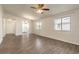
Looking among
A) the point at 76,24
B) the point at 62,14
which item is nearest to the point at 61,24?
the point at 62,14

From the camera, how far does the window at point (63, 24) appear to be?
6216 mm

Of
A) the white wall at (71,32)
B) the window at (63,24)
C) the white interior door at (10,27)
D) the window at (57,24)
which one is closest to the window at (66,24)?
the window at (63,24)

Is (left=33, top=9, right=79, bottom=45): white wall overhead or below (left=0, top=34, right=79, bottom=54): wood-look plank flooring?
overhead

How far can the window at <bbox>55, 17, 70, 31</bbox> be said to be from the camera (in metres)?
6.22

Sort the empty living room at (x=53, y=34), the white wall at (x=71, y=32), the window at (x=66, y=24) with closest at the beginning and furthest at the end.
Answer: the empty living room at (x=53, y=34) → the white wall at (x=71, y=32) → the window at (x=66, y=24)

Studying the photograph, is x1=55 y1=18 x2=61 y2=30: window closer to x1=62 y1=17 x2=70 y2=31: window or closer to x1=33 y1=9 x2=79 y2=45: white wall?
x1=33 y1=9 x2=79 y2=45: white wall

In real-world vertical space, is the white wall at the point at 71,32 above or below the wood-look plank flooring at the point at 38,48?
above

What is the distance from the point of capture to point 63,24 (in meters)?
6.70

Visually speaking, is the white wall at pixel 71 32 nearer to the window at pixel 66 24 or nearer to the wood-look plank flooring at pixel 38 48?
the window at pixel 66 24

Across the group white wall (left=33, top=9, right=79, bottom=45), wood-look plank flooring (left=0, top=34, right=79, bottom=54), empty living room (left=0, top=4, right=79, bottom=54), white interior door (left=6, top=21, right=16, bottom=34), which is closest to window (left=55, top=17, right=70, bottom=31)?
empty living room (left=0, top=4, right=79, bottom=54)

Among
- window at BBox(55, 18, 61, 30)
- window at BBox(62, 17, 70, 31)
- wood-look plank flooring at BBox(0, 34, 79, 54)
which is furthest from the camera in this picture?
window at BBox(55, 18, 61, 30)

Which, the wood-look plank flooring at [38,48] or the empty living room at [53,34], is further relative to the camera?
the empty living room at [53,34]
